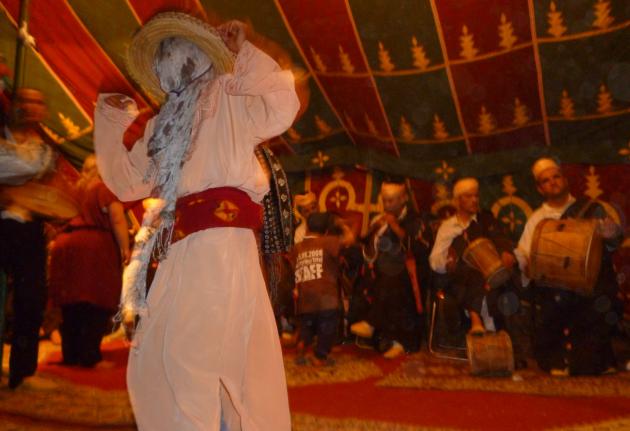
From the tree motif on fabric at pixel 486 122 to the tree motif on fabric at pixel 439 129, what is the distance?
1.06ft

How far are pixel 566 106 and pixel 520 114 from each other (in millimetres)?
373

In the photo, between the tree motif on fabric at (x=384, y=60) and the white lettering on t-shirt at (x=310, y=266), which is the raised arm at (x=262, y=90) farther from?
the tree motif on fabric at (x=384, y=60)

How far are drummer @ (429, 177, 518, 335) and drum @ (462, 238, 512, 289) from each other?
0.07 metres

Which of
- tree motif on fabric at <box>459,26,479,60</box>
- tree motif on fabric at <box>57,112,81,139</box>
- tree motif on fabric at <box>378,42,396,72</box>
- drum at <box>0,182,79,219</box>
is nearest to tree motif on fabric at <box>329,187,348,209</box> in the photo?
tree motif on fabric at <box>378,42,396,72</box>

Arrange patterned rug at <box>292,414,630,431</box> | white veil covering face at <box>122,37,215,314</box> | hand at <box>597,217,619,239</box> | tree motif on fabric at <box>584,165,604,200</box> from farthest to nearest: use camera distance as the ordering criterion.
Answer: tree motif on fabric at <box>584,165,604,200</box>, hand at <box>597,217,619,239</box>, patterned rug at <box>292,414,630,431</box>, white veil covering face at <box>122,37,215,314</box>

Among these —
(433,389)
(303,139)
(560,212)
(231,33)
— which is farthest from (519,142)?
(231,33)

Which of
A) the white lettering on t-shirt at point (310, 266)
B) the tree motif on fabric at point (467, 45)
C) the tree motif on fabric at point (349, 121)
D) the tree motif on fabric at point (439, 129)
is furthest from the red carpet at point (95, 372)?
the tree motif on fabric at point (467, 45)

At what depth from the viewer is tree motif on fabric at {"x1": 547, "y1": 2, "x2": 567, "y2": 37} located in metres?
4.50

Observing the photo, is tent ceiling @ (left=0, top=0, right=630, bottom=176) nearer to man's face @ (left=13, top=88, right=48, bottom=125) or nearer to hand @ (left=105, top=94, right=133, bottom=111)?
man's face @ (left=13, top=88, right=48, bottom=125)

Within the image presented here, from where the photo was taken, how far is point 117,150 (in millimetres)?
2016

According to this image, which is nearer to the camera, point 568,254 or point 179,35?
point 179,35

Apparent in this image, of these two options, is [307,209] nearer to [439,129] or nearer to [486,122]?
[439,129]

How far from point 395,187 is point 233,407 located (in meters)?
3.55

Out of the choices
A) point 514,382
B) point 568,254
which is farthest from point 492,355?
point 568,254
